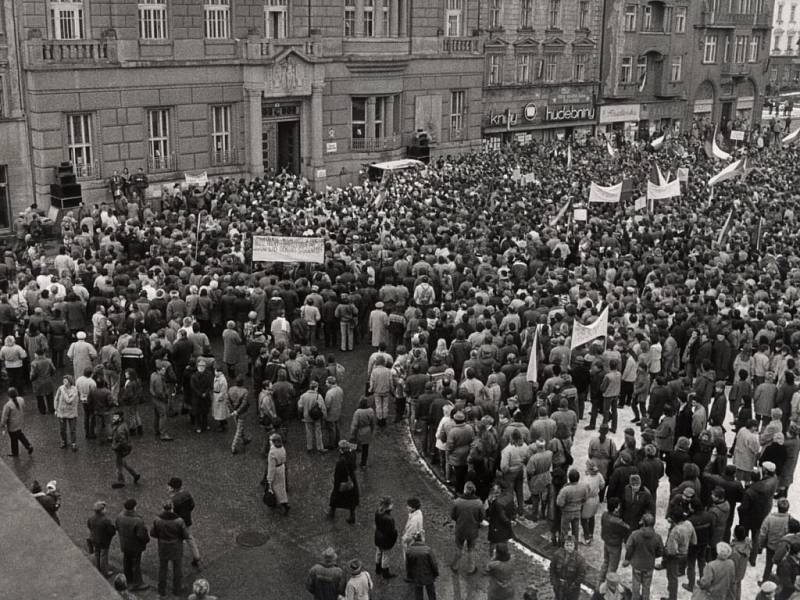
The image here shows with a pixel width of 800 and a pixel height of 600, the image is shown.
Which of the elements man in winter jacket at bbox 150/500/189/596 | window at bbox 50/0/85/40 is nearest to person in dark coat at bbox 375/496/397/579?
man in winter jacket at bbox 150/500/189/596

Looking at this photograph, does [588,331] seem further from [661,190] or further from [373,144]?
[373,144]

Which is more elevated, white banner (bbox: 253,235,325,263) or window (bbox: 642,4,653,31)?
window (bbox: 642,4,653,31)

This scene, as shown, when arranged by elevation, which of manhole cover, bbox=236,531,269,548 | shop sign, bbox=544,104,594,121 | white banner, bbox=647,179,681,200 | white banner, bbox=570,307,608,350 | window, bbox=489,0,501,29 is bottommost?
manhole cover, bbox=236,531,269,548

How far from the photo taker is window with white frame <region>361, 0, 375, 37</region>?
4006 centimetres

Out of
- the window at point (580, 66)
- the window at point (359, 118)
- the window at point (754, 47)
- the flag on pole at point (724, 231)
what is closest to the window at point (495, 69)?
the window at point (580, 66)

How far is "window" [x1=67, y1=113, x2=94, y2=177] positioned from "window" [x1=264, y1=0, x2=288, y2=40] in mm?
8330

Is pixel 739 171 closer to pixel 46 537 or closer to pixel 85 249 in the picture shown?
pixel 85 249

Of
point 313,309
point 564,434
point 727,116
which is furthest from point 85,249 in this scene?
point 727,116

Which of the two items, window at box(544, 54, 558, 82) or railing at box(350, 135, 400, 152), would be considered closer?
railing at box(350, 135, 400, 152)

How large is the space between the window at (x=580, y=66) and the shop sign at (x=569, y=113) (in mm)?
1701

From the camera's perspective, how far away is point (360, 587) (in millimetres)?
11242

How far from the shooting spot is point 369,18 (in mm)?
40344

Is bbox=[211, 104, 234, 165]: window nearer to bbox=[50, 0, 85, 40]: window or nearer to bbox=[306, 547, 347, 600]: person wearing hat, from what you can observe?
bbox=[50, 0, 85, 40]: window

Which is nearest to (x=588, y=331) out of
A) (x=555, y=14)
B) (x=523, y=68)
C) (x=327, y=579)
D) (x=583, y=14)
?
(x=327, y=579)
